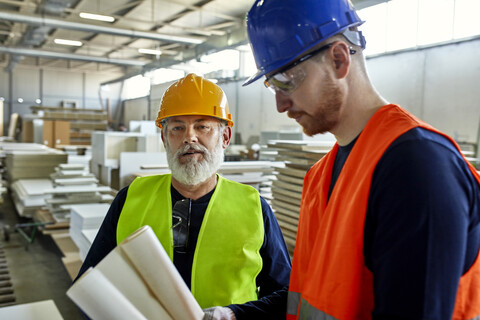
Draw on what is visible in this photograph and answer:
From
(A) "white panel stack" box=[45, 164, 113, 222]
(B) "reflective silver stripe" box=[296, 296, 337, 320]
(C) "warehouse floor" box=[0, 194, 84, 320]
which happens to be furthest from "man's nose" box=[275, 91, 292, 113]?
(A) "white panel stack" box=[45, 164, 113, 222]

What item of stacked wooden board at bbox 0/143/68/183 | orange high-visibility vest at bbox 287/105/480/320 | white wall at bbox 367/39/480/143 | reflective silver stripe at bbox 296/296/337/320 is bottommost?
stacked wooden board at bbox 0/143/68/183

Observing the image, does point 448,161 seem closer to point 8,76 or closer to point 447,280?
point 447,280

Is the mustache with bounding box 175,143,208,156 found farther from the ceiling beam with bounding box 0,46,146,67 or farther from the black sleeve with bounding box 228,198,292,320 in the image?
the ceiling beam with bounding box 0,46,146,67

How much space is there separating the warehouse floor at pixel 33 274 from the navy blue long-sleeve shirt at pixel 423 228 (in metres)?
4.47

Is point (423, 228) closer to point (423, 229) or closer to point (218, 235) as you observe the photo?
point (423, 229)

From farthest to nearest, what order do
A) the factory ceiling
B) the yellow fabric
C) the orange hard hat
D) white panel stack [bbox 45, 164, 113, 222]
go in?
Answer: the factory ceiling → white panel stack [bbox 45, 164, 113, 222] → the orange hard hat → the yellow fabric

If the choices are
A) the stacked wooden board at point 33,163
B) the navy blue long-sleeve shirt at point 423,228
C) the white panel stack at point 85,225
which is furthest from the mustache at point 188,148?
the stacked wooden board at point 33,163

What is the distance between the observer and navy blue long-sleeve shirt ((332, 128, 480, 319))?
2.74 feet

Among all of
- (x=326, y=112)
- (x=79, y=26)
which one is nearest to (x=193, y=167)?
(x=326, y=112)

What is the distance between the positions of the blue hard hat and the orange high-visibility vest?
0.29 meters

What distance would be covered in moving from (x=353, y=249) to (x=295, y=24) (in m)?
0.67

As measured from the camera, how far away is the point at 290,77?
1205mm

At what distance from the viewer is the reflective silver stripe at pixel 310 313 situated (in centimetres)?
107

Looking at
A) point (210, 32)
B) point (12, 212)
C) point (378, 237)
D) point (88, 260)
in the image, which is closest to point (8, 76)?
point (210, 32)
